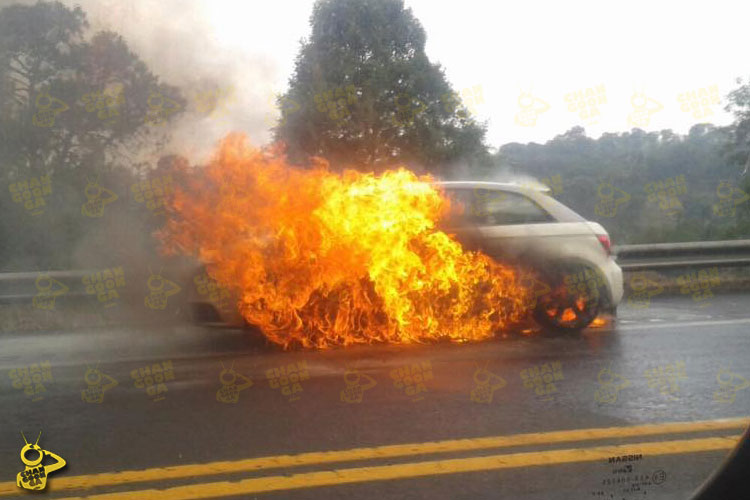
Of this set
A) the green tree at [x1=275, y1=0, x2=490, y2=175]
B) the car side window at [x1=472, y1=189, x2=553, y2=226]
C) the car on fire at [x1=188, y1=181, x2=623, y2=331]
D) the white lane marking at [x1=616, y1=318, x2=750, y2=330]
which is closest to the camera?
the car on fire at [x1=188, y1=181, x2=623, y2=331]

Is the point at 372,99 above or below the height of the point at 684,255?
above

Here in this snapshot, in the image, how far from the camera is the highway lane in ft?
12.1

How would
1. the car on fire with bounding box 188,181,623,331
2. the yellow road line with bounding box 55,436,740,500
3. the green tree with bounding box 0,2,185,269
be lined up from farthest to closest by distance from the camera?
the green tree with bounding box 0,2,185,269
the car on fire with bounding box 188,181,623,331
the yellow road line with bounding box 55,436,740,500

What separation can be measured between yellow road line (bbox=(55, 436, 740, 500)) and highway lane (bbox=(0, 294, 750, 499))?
15 millimetres

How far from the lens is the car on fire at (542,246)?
7.43 metres

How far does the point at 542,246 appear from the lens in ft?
24.9

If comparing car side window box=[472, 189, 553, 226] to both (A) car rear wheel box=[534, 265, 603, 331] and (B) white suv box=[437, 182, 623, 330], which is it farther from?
(A) car rear wheel box=[534, 265, 603, 331]

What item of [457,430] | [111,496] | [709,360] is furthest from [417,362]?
[111,496]

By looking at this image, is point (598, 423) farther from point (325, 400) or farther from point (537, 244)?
point (537, 244)

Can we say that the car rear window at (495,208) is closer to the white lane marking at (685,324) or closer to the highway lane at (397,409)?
the highway lane at (397,409)

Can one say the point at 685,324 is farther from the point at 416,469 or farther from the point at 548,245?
the point at 416,469

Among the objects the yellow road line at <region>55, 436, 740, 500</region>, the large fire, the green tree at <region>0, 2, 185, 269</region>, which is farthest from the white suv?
the green tree at <region>0, 2, 185, 269</region>

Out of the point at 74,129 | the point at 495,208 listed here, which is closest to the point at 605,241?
the point at 495,208

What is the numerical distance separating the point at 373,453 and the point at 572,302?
169 inches
